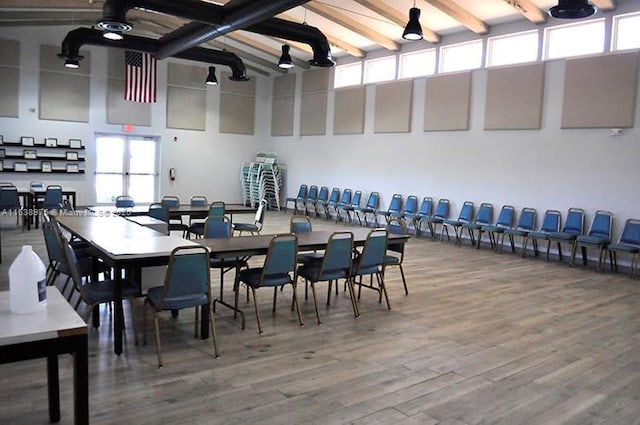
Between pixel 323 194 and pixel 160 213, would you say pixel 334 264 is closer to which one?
pixel 160 213

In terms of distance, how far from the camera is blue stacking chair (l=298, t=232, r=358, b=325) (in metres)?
4.92

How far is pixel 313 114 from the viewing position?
48.2 feet

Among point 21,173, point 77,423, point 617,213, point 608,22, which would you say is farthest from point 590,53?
point 21,173

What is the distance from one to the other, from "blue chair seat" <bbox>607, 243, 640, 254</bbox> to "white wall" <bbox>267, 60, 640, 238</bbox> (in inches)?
23.8

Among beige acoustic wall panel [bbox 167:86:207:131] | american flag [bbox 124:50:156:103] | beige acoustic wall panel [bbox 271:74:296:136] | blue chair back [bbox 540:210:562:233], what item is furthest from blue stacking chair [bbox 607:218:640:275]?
beige acoustic wall panel [bbox 167:86:207:131]

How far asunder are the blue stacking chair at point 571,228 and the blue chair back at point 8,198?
33.2 feet

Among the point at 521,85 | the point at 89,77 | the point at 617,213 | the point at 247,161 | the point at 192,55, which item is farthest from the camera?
the point at 247,161

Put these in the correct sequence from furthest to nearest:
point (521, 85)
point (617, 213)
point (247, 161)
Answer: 1. point (247, 161)
2. point (521, 85)
3. point (617, 213)

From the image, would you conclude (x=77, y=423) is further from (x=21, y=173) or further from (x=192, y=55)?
(x=21, y=173)

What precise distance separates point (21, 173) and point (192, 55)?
5539 mm

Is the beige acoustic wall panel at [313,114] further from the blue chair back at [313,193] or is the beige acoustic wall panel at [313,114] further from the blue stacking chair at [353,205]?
the blue stacking chair at [353,205]

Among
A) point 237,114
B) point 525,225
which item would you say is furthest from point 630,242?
point 237,114

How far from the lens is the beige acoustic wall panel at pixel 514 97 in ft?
30.9

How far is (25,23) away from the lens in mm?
11898
